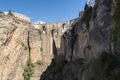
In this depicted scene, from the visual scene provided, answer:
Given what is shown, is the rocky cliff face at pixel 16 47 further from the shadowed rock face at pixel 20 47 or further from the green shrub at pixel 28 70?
the green shrub at pixel 28 70

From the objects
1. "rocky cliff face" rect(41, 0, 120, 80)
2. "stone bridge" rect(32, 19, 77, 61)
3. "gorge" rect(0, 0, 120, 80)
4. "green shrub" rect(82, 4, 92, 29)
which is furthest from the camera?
"stone bridge" rect(32, 19, 77, 61)

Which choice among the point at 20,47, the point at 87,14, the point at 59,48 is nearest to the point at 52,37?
the point at 59,48

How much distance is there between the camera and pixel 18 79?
3231 centimetres

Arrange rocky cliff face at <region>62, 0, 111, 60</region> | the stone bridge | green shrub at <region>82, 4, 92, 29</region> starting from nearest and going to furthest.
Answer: rocky cliff face at <region>62, 0, 111, 60</region> < green shrub at <region>82, 4, 92, 29</region> < the stone bridge

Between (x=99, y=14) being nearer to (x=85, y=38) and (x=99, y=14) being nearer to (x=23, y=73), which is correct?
A: (x=85, y=38)

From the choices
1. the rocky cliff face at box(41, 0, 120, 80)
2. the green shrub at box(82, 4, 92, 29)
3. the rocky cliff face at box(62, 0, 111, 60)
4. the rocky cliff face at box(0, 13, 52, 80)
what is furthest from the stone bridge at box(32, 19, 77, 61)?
the green shrub at box(82, 4, 92, 29)

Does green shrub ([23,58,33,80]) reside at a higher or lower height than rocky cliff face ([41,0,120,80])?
lower

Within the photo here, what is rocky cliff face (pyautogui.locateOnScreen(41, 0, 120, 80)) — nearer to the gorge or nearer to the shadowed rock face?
the gorge

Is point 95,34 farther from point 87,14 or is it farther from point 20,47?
point 20,47

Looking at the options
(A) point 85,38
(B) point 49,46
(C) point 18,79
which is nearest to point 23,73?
(C) point 18,79

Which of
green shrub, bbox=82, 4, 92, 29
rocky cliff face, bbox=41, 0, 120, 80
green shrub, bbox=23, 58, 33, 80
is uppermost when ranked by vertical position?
green shrub, bbox=82, 4, 92, 29

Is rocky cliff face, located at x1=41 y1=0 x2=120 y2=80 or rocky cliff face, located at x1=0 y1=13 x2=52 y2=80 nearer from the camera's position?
rocky cliff face, located at x1=41 y1=0 x2=120 y2=80

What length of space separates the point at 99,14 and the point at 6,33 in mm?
15575

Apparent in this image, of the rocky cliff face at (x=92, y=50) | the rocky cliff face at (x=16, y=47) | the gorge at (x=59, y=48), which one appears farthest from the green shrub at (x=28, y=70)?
the rocky cliff face at (x=92, y=50)
